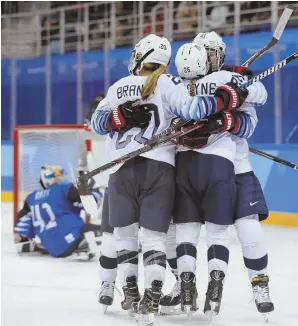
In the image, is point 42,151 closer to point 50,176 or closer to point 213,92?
point 50,176

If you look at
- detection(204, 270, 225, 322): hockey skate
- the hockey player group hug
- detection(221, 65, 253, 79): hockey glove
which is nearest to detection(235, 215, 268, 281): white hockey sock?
the hockey player group hug

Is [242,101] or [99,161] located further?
[99,161]

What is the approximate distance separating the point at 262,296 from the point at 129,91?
80cm

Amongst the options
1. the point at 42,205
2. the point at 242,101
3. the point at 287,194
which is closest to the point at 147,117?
the point at 242,101

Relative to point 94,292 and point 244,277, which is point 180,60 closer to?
point 94,292

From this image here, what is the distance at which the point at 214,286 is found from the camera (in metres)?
2.65

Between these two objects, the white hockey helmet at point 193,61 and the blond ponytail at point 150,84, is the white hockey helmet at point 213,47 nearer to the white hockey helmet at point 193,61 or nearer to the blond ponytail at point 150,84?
the white hockey helmet at point 193,61

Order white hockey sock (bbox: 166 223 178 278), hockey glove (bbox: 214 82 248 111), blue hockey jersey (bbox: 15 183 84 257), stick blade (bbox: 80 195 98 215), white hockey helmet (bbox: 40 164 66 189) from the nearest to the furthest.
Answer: hockey glove (bbox: 214 82 248 111) → stick blade (bbox: 80 195 98 215) → white hockey sock (bbox: 166 223 178 278) → blue hockey jersey (bbox: 15 183 84 257) → white hockey helmet (bbox: 40 164 66 189)

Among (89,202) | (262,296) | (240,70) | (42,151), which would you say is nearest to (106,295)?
(89,202)

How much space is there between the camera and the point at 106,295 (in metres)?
2.90

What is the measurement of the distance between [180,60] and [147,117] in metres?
0.22

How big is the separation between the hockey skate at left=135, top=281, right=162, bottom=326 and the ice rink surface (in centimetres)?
7

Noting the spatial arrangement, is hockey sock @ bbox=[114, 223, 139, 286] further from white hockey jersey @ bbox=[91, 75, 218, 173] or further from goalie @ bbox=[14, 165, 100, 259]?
goalie @ bbox=[14, 165, 100, 259]

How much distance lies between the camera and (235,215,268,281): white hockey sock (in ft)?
8.91
